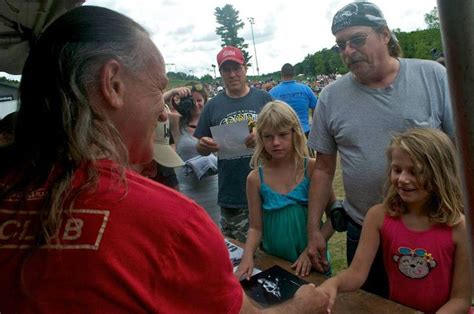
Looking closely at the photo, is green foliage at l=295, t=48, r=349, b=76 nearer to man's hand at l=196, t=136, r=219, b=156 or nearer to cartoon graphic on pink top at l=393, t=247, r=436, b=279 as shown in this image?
man's hand at l=196, t=136, r=219, b=156

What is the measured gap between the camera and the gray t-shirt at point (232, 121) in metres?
2.87

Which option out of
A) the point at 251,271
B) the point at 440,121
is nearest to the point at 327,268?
the point at 251,271

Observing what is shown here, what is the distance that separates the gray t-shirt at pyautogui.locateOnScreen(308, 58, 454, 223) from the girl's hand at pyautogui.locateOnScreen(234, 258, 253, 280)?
609 mm

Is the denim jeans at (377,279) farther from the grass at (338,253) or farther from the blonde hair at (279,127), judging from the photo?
the grass at (338,253)

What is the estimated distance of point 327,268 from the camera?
6.11 feet

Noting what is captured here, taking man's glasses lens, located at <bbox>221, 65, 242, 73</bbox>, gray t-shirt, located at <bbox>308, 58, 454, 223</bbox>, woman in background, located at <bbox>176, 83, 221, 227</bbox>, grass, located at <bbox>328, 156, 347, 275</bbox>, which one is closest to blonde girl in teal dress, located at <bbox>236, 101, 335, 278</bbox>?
gray t-shirt, located at <bbox>308, 58, 454, 223</bbox>

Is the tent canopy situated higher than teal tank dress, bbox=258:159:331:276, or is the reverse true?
the tent canopy

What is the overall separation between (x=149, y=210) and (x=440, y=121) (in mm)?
1598

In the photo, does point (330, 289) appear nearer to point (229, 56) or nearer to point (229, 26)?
point (229, 56)

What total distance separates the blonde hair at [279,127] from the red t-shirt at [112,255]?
5.00 feet

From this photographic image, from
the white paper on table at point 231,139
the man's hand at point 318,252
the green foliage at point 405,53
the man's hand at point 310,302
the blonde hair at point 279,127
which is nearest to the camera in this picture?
the man's hand at point 310,302

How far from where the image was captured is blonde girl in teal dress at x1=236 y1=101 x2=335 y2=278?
6.77 ft

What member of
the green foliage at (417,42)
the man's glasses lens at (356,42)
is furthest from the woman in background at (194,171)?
the green foliage at (417,42)

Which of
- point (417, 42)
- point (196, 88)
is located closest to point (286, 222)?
point (196, 88)
